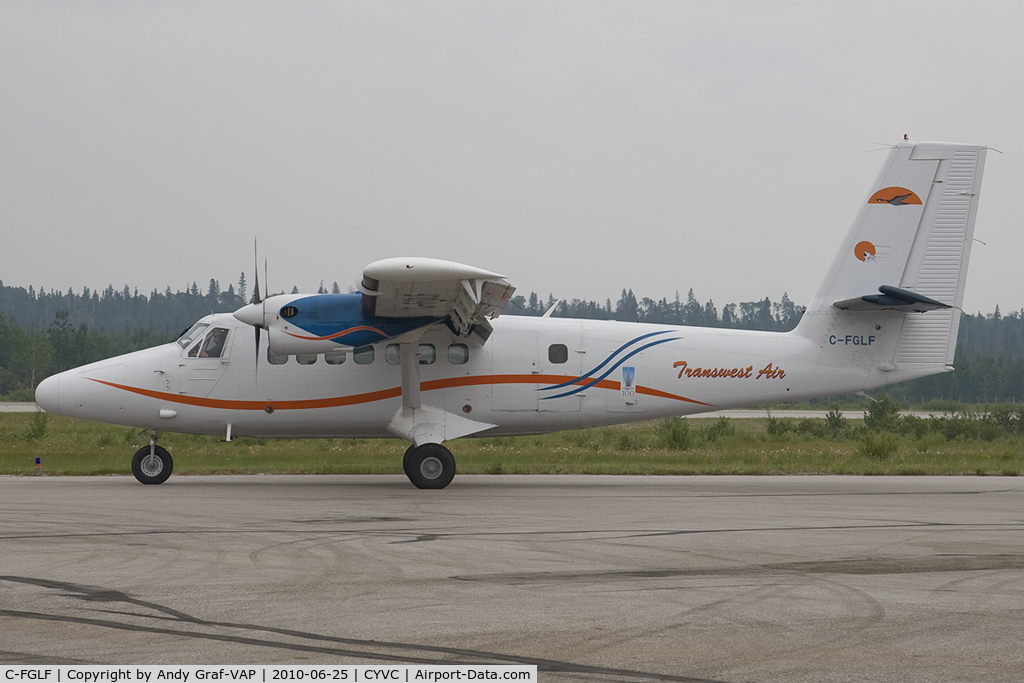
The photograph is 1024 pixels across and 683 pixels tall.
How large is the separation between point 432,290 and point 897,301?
808 centimetres

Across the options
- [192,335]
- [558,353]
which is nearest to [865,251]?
[558,353]

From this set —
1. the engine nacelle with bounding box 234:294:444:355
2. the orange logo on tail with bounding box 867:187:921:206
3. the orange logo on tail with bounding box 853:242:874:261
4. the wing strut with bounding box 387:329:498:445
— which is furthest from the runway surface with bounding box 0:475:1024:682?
the orange logo on tail with bounding box 867:187:921:206

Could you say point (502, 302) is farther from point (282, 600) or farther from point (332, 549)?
point (282, 600)

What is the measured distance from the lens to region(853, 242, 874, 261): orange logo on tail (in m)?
16.8

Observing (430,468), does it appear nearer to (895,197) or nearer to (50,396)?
(50,396)

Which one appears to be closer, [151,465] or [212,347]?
[151,465]

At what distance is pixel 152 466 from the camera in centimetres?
1625

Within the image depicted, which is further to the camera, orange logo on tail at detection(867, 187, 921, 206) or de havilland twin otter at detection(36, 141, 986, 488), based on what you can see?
orange logo on tail at detection(867, 187, 921, 206)

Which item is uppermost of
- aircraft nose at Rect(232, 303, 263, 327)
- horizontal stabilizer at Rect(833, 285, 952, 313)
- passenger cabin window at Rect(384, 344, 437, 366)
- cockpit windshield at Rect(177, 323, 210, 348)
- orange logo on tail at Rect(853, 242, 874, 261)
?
orange logo on tail at Rect(853, 242, 874, 261)

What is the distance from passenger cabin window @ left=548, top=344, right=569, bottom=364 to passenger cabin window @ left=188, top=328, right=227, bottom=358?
567 centimetres

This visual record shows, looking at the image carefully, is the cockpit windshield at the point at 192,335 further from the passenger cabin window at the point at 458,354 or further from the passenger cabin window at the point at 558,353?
the passenger cabin window at the point at 558,353

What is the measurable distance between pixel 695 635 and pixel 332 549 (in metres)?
4.32

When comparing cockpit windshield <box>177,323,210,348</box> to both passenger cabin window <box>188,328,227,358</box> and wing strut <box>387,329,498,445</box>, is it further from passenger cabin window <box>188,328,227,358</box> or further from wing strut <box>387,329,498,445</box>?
wing strut <box>387,329,498,445</box>

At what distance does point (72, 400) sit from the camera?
636 inches
